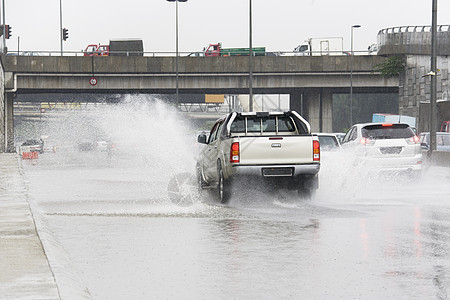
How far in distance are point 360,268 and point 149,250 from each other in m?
2.86

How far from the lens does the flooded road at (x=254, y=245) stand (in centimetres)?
841

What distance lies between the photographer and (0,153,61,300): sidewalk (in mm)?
7586

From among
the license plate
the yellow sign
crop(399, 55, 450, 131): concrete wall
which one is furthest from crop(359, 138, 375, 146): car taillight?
the yellow sign

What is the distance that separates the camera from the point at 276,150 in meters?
17.7

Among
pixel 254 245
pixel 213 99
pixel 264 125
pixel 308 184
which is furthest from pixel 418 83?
pixel 213 99

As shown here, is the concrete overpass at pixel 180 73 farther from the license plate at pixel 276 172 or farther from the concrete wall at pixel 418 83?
the license plate at pixel 276 172

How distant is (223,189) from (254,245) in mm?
6480

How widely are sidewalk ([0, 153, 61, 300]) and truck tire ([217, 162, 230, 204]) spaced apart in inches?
154

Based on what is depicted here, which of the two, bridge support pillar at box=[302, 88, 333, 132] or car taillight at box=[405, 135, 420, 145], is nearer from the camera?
car taillight at box=[405, 135, 420, 145]

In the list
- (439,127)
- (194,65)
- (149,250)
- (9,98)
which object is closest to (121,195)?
(149,250)

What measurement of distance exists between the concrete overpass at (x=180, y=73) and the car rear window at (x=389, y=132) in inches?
1824

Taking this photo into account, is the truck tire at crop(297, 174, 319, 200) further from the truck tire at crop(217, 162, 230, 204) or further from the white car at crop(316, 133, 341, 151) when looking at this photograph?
the white car at crop(316, 133, 341, 151)

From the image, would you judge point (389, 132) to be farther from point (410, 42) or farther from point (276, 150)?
point (410, 42)

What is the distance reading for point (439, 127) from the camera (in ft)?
186
